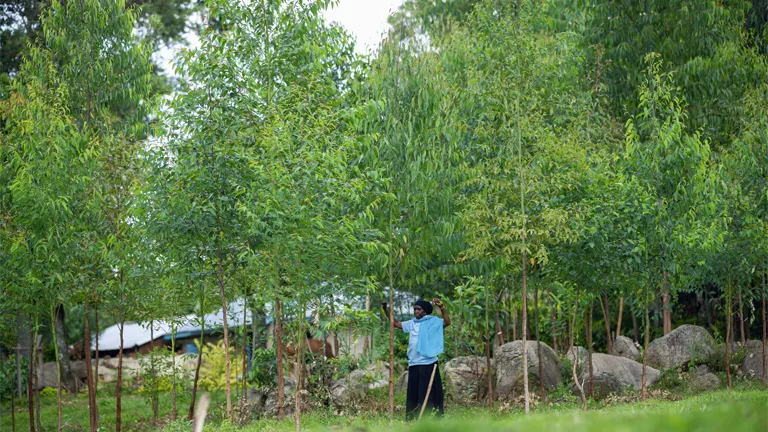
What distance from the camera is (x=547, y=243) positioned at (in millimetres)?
15414

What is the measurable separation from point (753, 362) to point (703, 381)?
2.45m

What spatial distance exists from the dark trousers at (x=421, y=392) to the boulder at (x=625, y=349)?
11.0 m

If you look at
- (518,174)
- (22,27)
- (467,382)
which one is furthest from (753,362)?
(22,27)

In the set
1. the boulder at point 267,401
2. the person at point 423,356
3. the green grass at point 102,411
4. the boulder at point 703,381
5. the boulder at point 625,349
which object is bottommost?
the green grass at point 102,411

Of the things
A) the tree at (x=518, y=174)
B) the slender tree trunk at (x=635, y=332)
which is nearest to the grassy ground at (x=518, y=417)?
the tree at (x=518, y=174)

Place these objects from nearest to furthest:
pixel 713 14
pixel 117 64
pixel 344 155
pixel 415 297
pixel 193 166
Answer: pixel 344 155 < pixel 193 166 < pixel 117 64 < pixel 713 14 < pixel 415 297

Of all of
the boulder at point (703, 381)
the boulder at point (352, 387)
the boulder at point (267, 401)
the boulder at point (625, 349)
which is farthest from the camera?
the boulder at point (625, 349)

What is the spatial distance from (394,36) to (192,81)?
401 centimetres

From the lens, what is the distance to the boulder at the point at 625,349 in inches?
899

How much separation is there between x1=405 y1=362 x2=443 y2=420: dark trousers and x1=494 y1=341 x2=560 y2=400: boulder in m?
4.74

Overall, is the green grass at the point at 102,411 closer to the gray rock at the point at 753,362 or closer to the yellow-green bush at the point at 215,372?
the yellow-green bush at the point at 215,372

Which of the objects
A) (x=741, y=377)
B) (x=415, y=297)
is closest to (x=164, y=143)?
(x=415, y=297)

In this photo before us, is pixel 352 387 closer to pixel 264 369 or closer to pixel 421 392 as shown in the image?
pixel 264 369

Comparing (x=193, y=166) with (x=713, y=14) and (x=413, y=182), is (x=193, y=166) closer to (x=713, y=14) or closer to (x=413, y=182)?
(x=413, y=182)
